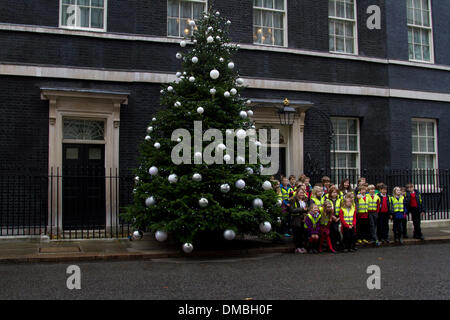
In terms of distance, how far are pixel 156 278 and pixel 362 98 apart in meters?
10.8

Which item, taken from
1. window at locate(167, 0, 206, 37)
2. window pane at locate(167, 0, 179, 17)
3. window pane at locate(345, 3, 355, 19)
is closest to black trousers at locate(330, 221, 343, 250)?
window at locate(167, 0, 206, 37)

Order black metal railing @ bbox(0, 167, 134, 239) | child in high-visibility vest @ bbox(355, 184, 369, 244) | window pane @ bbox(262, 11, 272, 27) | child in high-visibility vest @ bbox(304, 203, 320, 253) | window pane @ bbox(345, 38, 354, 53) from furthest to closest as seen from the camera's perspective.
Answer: window pane @ bbox(345, 38, 354, 53), window pane @ bbox(262, 11, 272, 27), black metal railing @ bbox(0, 167, 134, 239), child in high-visibility vest @ bbox(355, 184, 369, 244), child in high-visibility vest @ bbox(304, 203, 320, 253)

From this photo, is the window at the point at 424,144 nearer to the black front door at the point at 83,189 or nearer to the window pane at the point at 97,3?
the black front door at the point at 83,189

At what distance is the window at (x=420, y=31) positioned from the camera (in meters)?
16.8

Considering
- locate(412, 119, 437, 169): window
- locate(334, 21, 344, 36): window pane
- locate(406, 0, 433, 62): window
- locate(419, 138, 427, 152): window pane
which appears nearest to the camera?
locate(334, 21, 344, 36): window pane

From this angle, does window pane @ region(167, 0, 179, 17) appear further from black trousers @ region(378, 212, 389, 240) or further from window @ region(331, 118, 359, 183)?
black trousers @ region(378, 212, 389, 240)

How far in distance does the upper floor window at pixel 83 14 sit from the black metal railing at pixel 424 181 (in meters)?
7.69

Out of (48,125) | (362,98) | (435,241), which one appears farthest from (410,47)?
(48,125)

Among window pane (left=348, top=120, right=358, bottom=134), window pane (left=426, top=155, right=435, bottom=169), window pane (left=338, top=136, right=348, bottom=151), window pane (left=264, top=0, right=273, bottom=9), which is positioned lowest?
window pane (left=426, top=155, right=435, bottom=169)

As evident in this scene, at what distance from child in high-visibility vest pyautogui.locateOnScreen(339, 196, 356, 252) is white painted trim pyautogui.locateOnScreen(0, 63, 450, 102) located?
14.6 feet

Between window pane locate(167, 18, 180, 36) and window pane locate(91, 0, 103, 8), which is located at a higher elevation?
window pane locate(91, 0, 103, 8)

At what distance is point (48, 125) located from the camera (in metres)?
12.4

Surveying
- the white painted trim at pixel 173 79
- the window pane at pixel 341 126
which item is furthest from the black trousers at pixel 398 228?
the white painted trim at pixel 173 79

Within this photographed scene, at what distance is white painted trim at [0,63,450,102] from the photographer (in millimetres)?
12359
